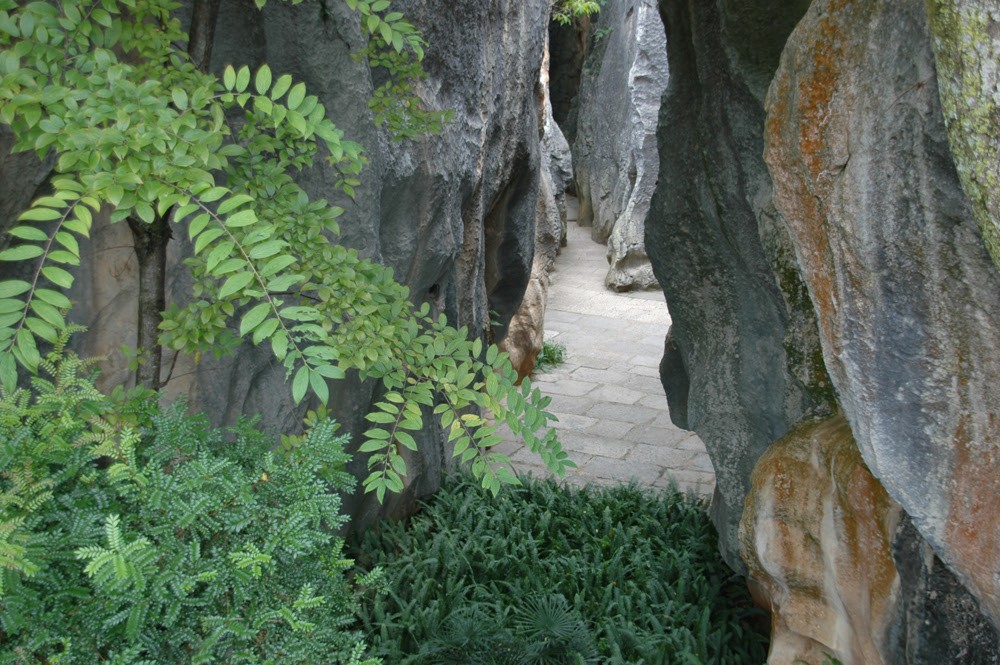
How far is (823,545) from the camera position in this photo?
2.38m

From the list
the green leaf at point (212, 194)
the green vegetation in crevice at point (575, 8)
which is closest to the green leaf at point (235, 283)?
the green leaf at point (212, 194)

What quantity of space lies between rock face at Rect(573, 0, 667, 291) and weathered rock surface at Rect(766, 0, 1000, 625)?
7465mm

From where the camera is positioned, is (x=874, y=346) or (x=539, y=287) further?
(x=539, y=287)

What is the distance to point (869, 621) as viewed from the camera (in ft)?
7.45

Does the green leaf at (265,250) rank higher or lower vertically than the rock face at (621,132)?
lower

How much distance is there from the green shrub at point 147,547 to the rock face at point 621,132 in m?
7.78

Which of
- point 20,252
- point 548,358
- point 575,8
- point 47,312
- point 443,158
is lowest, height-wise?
point 548,358

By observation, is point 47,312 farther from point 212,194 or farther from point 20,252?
point 212,194

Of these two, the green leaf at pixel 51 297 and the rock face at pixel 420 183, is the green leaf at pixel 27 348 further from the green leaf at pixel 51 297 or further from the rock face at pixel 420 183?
the rock face at pixel 420 183

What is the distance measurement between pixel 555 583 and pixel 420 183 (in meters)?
2.07

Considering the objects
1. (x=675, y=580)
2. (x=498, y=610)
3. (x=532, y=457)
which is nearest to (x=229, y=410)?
(x=498, y=610)

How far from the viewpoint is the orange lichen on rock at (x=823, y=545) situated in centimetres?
218

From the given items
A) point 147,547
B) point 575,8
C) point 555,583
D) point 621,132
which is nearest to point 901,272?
point 147,547

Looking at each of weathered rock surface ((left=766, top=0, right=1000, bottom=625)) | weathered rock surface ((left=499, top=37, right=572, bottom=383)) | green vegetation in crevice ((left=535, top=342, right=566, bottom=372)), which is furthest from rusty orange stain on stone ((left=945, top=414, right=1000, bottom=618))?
green vegetation in crevice ((left=535, top=342, right=566, bottom=372))
